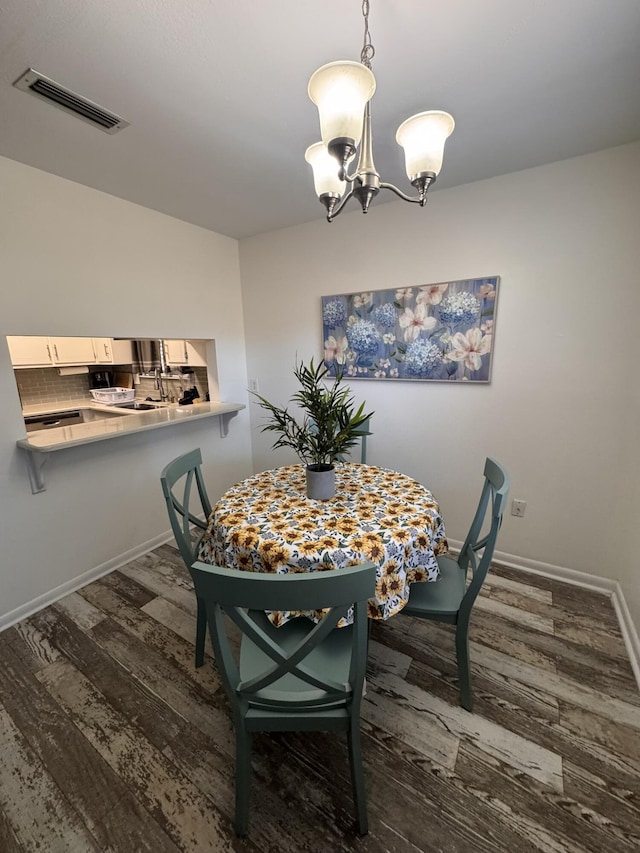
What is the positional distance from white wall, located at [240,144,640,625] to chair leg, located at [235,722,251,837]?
1.90 m

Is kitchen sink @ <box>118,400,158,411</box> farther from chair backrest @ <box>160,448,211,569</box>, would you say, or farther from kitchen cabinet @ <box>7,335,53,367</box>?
chair backrest @ <box>160,448,211,569</box>

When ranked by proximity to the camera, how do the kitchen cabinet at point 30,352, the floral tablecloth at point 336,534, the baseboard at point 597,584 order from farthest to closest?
the kitchen cabinet at point 30,352 < the baseboard at point 597,584 < the floral tablecloth at point 336,534

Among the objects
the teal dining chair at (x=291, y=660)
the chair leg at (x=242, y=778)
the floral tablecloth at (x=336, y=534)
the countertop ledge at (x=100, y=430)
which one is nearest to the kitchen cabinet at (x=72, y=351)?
the countertop ledge at (x=100, y=430)

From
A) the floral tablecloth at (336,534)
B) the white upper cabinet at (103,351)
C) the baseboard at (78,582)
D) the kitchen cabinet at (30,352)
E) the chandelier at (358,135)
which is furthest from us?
the white upper cabinet at (103,351)

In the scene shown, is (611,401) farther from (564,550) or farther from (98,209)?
(98,209)

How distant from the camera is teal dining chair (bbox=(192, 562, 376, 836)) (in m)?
0.83

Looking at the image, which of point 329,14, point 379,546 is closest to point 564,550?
point 379,546

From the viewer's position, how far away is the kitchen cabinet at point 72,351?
10.8 feet

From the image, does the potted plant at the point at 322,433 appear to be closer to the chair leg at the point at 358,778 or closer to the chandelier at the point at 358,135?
the chandelier at the point at 358,135

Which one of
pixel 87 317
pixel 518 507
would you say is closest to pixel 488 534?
pixel 518 507

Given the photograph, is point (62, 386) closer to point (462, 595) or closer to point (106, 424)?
point (106, 424)

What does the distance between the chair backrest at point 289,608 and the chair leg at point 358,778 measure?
11 centimetres

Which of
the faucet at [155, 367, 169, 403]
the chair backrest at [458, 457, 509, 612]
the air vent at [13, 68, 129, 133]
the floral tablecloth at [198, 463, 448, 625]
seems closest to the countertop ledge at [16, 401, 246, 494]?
the faucet at [155, 367, 169, 403]

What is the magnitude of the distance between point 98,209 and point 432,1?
2040mm
